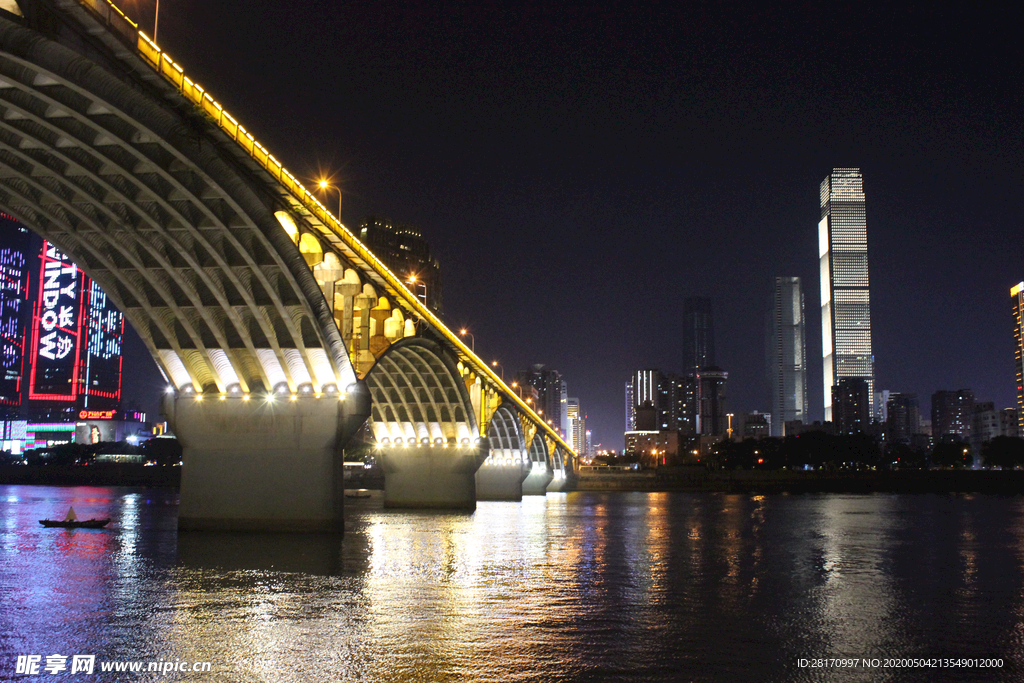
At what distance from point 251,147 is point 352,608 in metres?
20.3

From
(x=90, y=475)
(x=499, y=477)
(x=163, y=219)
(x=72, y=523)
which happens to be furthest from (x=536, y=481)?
(x=163, y=219)

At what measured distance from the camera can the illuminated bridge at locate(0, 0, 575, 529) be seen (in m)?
25.5

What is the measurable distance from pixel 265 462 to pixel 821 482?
13848cm

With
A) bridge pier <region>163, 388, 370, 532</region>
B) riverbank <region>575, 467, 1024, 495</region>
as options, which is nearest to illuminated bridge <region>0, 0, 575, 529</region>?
bridge pier <region>163, 388, 370, 532</region>

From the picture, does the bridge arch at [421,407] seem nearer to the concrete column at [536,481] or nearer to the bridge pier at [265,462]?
the bridge pier at [265,462]

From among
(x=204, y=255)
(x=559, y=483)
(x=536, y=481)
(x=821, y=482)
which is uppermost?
(x=204, y=255)

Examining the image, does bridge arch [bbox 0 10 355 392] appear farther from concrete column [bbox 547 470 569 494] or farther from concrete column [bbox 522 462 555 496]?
concrete column [bbox 547 470 569 494]

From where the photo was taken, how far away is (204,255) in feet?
123

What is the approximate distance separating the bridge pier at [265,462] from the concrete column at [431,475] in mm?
31191

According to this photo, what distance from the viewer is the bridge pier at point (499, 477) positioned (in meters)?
107

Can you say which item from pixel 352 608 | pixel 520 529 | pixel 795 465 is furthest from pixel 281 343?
pixel 795 465

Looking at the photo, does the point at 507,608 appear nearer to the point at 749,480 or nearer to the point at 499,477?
the point at 499,477

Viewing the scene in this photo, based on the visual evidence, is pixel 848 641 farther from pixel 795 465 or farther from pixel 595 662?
pixel 795 465

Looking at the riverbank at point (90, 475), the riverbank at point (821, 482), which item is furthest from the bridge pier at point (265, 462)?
the riverbank at point (90, 475)
